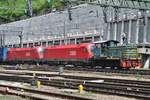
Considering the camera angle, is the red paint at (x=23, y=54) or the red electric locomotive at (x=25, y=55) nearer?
the red electric locomotive at (x=25, y=55)

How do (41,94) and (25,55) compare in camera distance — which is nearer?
(41,94)

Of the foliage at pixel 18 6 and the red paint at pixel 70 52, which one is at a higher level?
the foliage at pixel 18 6

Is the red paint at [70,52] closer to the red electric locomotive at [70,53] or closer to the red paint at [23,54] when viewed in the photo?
the red electric locomotive at [70,53]

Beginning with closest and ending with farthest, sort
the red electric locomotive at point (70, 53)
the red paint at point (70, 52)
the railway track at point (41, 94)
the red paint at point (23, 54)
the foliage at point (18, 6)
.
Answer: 1. the railway track at point (41, 94)
2. the red electric locomotive at point (70, 53)
3. the red paint at point (70, 52)
4. the red paint at point (23, 54)
5. the foliage at point (18, 6)

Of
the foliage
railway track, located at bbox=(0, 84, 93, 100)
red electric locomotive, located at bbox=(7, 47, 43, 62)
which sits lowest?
railway track, located at bbox=(0, 84, 93, 100)

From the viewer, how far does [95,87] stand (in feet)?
64.7

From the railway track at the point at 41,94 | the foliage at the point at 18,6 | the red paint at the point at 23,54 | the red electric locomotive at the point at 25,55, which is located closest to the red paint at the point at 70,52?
the red electric locomotive at the point at 25,55

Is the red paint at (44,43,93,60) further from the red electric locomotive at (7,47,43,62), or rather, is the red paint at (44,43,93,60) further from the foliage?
the foliage

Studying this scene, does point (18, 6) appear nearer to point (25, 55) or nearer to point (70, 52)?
point (25, 55)

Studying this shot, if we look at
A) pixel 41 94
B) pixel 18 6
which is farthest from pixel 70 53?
pixel 18 6

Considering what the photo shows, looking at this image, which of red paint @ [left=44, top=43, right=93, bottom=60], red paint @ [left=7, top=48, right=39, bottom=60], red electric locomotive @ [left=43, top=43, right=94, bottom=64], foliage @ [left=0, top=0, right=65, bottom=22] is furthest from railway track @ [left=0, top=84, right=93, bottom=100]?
foliage @ [left=0, top=0, right=65, bottom=22]

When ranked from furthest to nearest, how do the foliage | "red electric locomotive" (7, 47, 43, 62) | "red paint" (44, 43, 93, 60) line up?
1. the foliage
2. "red electric locomotive" (7, 47, 43, 62)
3. "red paint" (44, 43, 93, 60)

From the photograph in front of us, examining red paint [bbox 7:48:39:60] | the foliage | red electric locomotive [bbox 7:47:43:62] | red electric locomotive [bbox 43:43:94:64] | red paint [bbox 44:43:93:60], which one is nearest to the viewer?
red electric locomotive [bbox 43:43:94:64]

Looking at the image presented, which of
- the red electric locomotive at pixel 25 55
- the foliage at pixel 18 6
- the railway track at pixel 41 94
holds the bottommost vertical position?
the railway track at pixel 41 94
